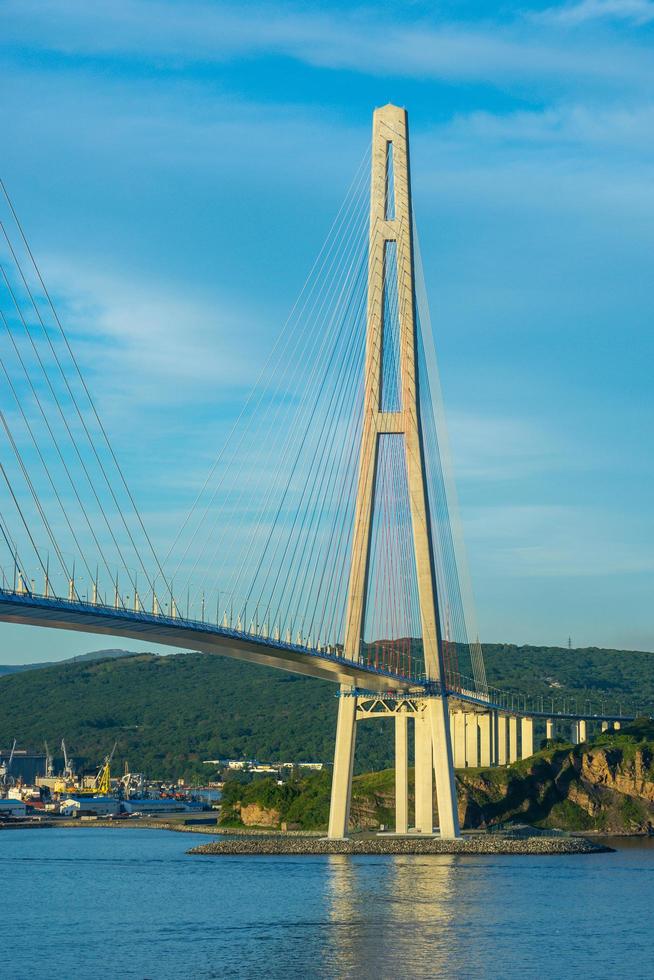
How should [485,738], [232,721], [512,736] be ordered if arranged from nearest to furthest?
[485,738] → [512,736] → [232,721]

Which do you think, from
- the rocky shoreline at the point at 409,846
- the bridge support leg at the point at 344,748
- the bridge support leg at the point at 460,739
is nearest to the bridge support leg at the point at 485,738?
the bridge support leg at the point at 460,739

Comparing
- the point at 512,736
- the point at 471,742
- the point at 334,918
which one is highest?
the point at 512,736

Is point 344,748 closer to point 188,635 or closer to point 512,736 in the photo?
point 188,635

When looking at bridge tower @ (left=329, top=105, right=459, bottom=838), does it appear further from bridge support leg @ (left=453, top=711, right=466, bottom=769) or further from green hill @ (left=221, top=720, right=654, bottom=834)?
bridge support leg @ (left=453, top=711, right=466, bottom=769)

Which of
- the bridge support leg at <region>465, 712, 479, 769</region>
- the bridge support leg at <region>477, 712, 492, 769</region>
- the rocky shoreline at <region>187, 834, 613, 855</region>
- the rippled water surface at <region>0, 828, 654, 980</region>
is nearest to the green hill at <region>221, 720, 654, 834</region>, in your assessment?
the bridge support leg at <region>465, 712, 479, 769</region>

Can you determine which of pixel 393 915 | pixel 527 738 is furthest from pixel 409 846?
pixel 527 738

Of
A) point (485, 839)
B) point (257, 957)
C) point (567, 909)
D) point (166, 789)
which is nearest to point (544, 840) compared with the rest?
point (485, 839)
